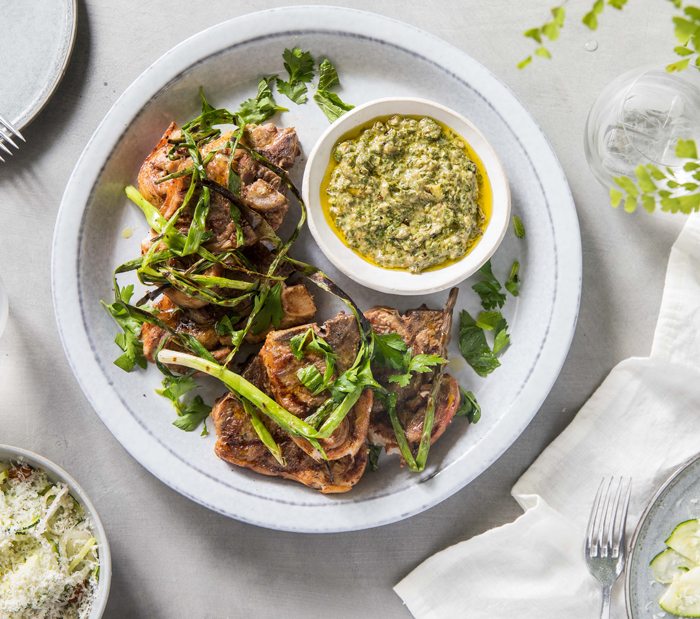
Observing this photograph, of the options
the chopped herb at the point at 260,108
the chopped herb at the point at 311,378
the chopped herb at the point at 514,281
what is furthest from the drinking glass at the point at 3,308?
the chopped herb at the point at 514,281

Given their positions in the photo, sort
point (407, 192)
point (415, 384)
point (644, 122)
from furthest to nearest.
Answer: point (644, 122) < point (415, 384) < point (407, 192)

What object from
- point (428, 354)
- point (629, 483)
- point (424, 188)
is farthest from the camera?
point (629, 483)

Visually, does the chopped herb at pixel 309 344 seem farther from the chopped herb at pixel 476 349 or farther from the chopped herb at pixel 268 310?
the chopped herb at pixel 476 349

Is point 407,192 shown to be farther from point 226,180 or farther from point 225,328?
point 225,328

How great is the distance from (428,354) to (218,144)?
140 centimetres

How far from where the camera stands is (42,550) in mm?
3488

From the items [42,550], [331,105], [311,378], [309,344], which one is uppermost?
[331,105]

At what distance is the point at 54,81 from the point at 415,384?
237 centimetres

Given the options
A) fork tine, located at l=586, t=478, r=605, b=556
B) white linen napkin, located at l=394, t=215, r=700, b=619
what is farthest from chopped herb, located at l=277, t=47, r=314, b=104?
fork tine, located at l=586, t=478, r=605, b=556

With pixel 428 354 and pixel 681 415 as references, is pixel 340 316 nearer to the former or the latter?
pixel 428 354

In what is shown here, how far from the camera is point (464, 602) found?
149 inches

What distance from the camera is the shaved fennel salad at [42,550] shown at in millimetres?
3424

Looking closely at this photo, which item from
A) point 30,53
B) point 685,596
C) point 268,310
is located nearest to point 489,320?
point 268,310

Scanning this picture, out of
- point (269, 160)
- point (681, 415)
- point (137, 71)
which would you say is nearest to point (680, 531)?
point (681, 415)
